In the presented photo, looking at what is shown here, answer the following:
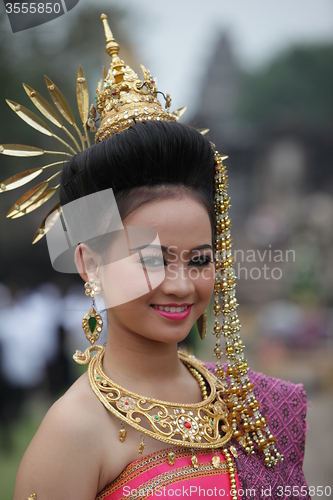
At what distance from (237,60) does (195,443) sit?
32.2 meters

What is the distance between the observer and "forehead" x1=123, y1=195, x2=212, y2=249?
1882 mm

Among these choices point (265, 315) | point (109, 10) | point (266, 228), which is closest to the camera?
point (109, 10)

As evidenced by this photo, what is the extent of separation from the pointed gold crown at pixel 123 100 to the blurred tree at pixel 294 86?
35.2 meters

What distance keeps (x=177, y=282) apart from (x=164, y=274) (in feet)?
0.16

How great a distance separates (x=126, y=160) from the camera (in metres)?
1.95

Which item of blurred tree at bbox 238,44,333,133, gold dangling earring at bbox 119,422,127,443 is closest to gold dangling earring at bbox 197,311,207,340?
gold dangling earring at bbox 119,422,127,443

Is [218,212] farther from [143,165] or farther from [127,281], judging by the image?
[127,281]

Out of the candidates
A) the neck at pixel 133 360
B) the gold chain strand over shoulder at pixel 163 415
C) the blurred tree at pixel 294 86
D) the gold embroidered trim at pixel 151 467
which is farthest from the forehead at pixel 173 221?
the blurred tree at pixel 294 86

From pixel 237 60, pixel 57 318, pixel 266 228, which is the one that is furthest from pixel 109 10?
pixel 237 60

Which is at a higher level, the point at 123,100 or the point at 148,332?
the point at 123,100

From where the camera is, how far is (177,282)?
1.87 m

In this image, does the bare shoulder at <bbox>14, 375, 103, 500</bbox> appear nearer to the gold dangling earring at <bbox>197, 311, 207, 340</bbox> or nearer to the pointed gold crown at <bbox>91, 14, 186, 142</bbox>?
the gold dangling earring at <bbox>197, 311, 207, 340</bbox>

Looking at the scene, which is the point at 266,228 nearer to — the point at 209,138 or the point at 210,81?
the point at 210,81

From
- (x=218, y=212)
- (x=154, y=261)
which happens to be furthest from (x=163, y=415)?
(x=218, y=212)
